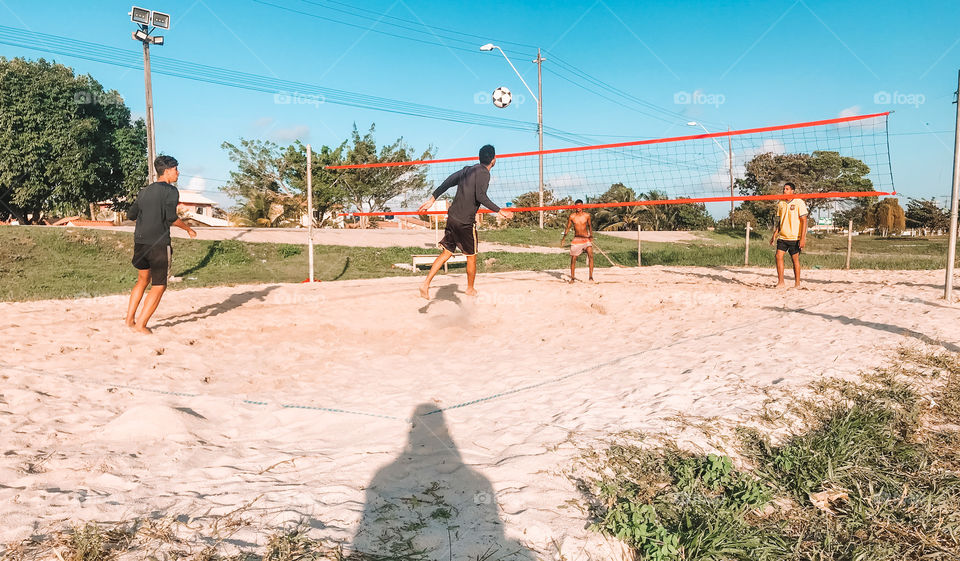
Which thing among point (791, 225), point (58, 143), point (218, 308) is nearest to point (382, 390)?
point (218, 308)

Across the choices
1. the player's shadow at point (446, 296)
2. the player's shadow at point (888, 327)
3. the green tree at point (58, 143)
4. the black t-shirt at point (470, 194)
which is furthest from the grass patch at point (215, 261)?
the green tree at point (58, 143)

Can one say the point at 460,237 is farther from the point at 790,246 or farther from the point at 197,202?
the point at 197,202

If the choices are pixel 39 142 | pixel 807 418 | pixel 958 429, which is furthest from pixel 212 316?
pixel 39 142

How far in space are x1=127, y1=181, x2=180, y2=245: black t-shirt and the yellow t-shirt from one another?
8.36 meters

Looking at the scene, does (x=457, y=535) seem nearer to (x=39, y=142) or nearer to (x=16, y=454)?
(x=16, y=454)

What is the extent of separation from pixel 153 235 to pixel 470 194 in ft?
11.4

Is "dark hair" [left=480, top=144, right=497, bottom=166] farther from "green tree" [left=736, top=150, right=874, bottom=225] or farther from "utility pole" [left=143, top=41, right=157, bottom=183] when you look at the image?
"green tree" [left=736, top=150, right=874, bottom=225]

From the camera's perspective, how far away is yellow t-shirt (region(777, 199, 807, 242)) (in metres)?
8.80

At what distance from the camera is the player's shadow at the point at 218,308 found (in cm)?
673

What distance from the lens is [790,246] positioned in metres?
9.10

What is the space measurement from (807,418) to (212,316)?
637 centimetres

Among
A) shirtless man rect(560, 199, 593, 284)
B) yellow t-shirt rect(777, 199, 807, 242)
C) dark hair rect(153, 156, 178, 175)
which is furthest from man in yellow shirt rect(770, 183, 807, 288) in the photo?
dark hair rect(153, 156, 178, 175)

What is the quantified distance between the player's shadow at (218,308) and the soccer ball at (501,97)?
32.1ft

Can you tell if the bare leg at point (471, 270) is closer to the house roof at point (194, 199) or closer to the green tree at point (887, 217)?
the green tree at point (887, 217)
